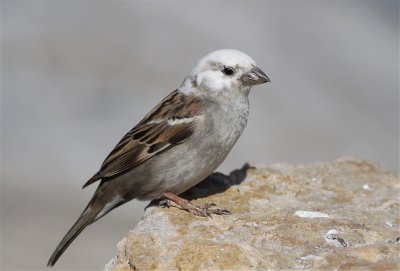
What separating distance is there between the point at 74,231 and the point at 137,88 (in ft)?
25.2

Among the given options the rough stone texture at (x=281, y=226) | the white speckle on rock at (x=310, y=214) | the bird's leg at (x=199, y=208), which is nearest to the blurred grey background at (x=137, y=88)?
the rough stone texture at (x=281, y=226)

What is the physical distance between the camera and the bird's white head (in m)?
5.53

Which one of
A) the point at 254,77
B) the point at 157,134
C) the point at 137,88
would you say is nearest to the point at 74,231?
the point at 157,134

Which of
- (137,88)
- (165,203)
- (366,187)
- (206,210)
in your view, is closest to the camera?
(206,210)

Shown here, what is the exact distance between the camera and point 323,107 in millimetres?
13867

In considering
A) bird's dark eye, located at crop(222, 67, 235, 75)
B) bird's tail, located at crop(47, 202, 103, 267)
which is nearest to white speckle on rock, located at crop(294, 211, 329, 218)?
bird's dark eye, located at crop(222, 67, 235, 75)

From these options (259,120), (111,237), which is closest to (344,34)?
(259,120)

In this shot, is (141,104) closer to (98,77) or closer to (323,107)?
(98,77)

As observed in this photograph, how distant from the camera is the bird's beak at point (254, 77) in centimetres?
549

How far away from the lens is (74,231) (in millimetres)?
5566

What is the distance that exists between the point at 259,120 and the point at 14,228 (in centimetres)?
464

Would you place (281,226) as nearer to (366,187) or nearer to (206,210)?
(206,210)

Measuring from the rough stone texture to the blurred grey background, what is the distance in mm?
4002

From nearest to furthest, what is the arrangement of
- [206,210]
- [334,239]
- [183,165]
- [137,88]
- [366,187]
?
[334,239], [206,210], [183,165], [366,187], [137,88]
